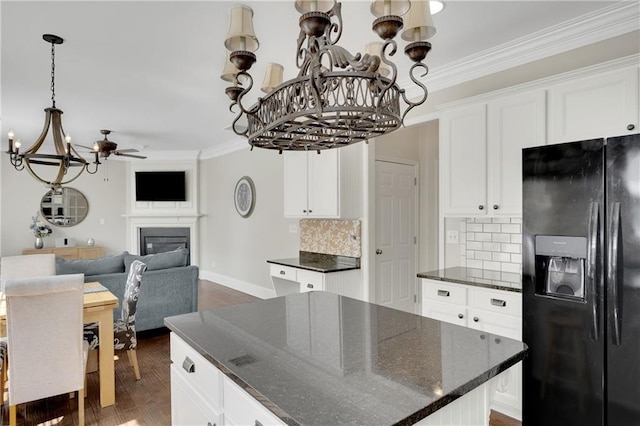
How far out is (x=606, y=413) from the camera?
1913 mm

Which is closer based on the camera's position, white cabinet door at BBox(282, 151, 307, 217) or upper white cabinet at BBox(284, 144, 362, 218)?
upper white cabinet at BBox(284, 144, 362, 218)

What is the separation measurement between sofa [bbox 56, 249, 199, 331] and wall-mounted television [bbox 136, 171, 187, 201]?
11.1 feet

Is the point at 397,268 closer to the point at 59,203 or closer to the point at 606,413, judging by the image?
the point at 606,413

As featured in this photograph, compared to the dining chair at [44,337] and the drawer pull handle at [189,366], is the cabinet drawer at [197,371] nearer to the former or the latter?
the drawer pull handle at [189,366]

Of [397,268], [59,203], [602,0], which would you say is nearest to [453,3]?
[602,0]

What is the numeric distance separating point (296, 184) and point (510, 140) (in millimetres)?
2280

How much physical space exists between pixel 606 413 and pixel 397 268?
8.67 feet

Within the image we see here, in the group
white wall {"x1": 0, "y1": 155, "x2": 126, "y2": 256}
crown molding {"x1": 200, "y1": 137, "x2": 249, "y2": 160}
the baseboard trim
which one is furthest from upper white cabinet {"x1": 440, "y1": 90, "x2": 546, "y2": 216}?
white wall {"x1": 0, "y1": 155, "x2": 126, "y2": 256}

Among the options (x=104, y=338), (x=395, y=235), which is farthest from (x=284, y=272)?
(x=104, y=338)

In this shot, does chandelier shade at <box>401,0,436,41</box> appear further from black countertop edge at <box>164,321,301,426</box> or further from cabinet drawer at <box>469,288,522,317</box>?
cabinet drawer at <box>469,288,522,317</box>

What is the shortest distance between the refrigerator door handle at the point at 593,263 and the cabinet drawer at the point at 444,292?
2.74ft

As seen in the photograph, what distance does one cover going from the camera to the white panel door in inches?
168

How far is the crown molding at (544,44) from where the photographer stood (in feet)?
6.87

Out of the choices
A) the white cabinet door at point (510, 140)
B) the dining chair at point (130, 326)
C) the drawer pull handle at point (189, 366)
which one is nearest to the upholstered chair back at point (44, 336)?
the dining chair at point (130, 326)
